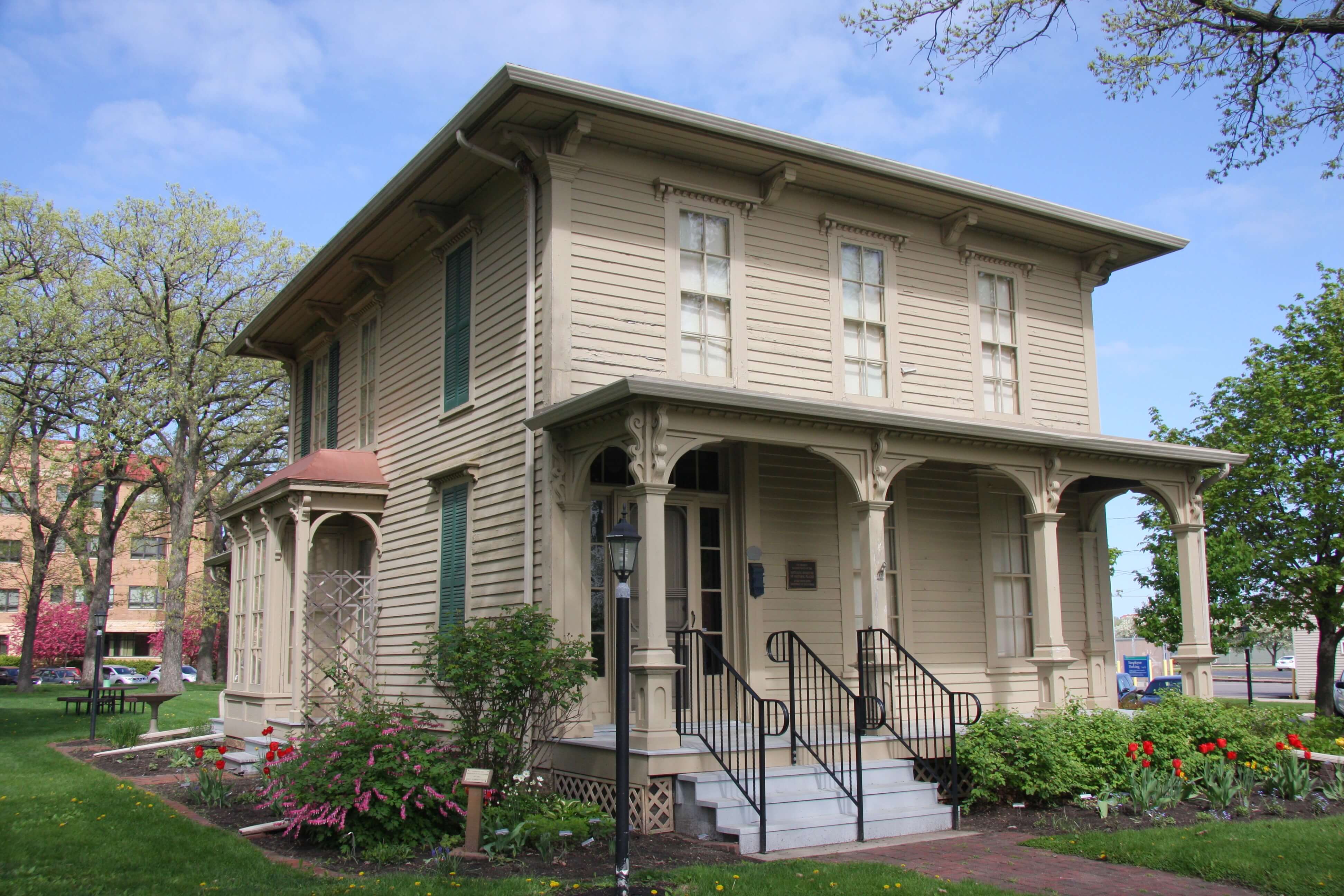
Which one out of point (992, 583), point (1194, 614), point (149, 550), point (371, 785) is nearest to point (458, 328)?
point (371, 785)

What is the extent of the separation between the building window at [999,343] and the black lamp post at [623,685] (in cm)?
761

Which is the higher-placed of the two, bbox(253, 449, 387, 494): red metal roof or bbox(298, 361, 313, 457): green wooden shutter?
bbox(298, 361, 313, 457): green wooden shutter

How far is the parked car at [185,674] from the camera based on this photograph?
159ft

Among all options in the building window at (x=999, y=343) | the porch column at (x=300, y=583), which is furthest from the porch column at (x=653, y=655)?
the building window at (x=999, y=343)

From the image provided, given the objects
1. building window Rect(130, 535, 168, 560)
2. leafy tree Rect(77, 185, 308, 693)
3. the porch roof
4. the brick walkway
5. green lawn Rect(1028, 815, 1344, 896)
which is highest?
leafy tree Rect(77, 185, 308, 693)

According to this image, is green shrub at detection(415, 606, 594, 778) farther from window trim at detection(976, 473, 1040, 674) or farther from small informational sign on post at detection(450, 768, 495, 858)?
window trim at detection(976, 473, 1040, 674)

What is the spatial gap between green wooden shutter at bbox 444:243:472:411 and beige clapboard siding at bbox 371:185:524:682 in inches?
5.6

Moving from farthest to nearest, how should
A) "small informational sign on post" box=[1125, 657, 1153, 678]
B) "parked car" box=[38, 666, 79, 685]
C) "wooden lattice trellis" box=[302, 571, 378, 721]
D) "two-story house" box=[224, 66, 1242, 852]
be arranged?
1. "parked car" box=[38, 666, 79, 685]
2. "small informational sign on post" box=[1125, 657, 1153, 678]
3. "wooden lattice trellis" box=[302, 571, 378, 721]
4. "two-story house" box=[224, 66, 1242, 852]

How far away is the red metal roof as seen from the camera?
46.0 ft

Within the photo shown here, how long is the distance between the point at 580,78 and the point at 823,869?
7.04 m

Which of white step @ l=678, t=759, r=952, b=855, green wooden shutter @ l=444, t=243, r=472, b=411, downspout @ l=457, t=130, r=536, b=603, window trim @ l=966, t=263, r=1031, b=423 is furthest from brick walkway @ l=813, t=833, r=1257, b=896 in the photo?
green wooden shutter @ l=444, t=243, r=472, b=411

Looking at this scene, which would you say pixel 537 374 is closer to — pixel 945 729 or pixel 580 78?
pixel 580 78

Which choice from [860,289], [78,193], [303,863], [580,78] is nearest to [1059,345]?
[860,289]

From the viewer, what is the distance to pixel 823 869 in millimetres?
7441
